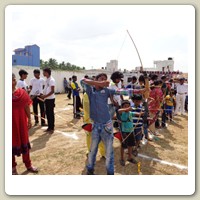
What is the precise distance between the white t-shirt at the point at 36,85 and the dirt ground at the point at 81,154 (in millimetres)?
1032

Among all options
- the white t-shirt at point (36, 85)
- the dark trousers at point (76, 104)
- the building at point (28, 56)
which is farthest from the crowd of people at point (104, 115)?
the building at point (28, 56)

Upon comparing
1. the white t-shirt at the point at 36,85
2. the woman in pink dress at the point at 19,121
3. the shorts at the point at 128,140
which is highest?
the white t-shirt at the point at 36,85

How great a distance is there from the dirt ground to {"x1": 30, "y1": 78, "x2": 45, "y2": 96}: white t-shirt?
1.03 metres

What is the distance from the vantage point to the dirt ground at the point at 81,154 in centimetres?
422

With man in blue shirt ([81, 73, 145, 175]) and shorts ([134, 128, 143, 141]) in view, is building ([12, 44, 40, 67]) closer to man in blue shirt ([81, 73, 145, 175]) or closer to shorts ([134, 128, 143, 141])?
shorts ([134, 128, 143, 141])

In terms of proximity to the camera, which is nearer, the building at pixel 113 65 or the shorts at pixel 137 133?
the shorts at pixel 137 133

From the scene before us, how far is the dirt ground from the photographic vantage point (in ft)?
13.8

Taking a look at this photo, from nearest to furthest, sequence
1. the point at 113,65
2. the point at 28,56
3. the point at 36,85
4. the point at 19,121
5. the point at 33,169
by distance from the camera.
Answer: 1. the point at 19,121
2. the point at 33,169
3. the point at 36,85
4. the point at 113,65
5. the point at 28,56

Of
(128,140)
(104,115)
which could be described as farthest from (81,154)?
(104,115)

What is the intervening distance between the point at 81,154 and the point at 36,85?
3181 mm

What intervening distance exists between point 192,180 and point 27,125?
2.71m

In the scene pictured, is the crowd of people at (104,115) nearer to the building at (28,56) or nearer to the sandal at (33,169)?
the sandal at (33,169)

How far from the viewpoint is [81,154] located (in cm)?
489

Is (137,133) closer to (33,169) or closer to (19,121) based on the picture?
(33,169)
